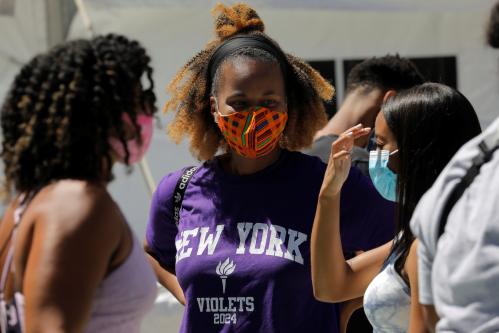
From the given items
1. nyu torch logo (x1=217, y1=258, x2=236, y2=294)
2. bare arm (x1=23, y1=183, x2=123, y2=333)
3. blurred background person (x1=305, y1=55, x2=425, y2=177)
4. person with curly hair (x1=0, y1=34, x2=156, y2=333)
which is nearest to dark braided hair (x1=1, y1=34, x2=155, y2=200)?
person with curly hair (x1=0, y1=34, x2=156, y2=333)


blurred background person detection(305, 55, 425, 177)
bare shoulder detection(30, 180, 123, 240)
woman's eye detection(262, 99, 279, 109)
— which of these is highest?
bare shoulder detection(30, 180, 123, 240)

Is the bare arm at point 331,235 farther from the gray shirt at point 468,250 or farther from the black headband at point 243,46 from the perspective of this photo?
the gray shirt at point 468,250

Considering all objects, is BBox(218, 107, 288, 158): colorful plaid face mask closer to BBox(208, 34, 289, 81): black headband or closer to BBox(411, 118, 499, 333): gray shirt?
BBox(208, 34, 289, 81): black headband

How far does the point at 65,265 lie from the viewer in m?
1.90

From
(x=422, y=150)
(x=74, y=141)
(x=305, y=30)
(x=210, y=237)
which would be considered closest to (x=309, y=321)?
Answer: (x=210, y=237)

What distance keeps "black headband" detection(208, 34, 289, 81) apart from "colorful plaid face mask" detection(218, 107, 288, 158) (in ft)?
0.61

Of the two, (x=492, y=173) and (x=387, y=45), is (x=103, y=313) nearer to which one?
(x=492, y=173)

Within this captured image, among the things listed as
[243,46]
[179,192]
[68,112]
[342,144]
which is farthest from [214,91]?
[68,112]

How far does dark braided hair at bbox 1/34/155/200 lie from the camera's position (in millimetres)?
2008

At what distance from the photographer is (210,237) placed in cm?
269

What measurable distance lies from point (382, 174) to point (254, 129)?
16.3 inches

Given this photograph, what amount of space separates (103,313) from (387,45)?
3952mm

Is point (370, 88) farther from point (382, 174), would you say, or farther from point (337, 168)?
point (337, 168)

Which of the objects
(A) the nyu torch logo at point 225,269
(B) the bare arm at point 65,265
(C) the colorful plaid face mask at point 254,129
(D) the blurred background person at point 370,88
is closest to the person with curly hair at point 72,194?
(B) the bare arm at point 65,265
